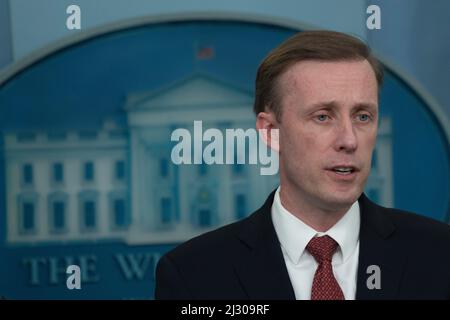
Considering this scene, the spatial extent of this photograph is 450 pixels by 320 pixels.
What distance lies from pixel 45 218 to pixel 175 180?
333 mm

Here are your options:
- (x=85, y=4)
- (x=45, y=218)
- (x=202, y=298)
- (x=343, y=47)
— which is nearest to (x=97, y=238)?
(x=45, y=218)

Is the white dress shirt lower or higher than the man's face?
lower

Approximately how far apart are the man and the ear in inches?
0.9

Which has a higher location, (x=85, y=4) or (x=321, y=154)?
(x=85, y=4)

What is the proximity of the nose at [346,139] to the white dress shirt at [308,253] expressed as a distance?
0.47 feet

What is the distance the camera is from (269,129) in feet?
5.86

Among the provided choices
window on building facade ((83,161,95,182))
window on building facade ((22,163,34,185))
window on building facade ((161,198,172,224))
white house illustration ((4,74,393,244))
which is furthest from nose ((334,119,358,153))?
window on building facade ((22,163,34,185))

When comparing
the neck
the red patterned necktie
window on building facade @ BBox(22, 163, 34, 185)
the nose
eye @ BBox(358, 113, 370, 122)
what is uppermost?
eye @ BBox(358, 113, 370, 122)

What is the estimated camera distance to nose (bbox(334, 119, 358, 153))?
164cm

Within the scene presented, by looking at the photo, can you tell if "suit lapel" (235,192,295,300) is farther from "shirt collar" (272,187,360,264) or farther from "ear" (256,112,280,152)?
"ear" (256,112,280,152)

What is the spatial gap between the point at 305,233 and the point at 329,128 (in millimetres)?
230
